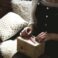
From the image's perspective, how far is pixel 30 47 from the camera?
1.93 meters

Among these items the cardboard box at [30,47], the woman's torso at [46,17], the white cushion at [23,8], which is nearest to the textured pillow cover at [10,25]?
the white cushion at [23,8]

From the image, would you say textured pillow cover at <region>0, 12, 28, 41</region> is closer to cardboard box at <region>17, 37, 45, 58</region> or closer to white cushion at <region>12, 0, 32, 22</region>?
white cushion at <region>12, 0, 32, 22</region>

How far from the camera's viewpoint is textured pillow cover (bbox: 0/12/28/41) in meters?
2.43

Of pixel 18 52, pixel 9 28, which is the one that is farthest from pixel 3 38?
pixel 18 52

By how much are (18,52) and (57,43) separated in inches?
16.8

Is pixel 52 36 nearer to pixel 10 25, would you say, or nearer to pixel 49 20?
pixel 49 20

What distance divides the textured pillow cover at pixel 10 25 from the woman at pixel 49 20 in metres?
0.28

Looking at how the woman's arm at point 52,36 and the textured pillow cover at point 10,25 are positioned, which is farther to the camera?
the textured pillow cover at point 10,25

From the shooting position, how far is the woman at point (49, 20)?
2.08 meters

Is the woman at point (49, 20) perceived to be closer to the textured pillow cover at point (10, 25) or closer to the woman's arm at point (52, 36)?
the woman's arm at point (52, 36)

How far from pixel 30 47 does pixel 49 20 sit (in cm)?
39

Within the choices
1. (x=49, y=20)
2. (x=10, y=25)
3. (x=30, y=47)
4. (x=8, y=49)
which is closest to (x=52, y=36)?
(x=49, y=20)

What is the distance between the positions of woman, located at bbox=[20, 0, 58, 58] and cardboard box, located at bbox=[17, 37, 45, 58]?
174mm

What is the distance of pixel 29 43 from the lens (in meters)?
1.94
